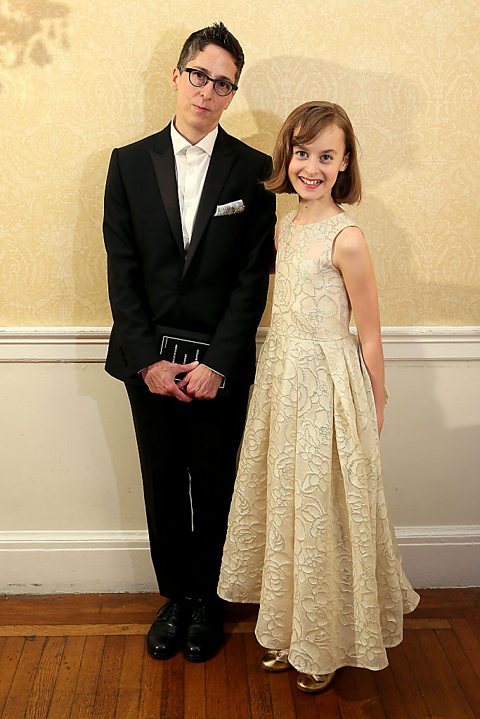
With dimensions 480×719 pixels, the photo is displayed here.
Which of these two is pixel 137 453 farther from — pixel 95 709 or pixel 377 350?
pixel 377 350

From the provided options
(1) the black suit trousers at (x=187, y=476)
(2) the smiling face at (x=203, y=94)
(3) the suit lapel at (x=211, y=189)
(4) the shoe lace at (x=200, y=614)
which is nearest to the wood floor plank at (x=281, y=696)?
(4) the shoe lace at (x=200, y=614)

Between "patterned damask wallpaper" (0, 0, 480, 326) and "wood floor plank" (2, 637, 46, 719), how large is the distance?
97 centimetres

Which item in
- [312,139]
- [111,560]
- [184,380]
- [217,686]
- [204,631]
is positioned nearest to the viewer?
[312,139]

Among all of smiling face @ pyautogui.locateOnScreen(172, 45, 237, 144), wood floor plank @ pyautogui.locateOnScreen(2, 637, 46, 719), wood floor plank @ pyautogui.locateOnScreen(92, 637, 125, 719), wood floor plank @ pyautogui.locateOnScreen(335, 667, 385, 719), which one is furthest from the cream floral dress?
wood floor plank @ pyautogui.locateOnScreen(2, 637, 46, 719)

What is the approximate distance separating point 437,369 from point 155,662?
4.06ft

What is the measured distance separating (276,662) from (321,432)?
75 centimetres

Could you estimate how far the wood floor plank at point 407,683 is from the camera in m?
2.14

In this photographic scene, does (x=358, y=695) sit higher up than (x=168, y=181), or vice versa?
(x=168, y=181)

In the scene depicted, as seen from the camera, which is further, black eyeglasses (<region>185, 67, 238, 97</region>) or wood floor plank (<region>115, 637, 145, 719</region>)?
wood floor plank (<region>115, 637, 145, 719</region>)

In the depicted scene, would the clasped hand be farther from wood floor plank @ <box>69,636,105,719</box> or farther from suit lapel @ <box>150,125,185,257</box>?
wood floor plank @ <box>69,636,105,719</box>

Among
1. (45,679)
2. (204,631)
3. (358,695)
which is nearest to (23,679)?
(45,679)

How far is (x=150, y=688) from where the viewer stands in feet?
7.21

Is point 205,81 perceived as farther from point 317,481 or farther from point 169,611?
point 169,611

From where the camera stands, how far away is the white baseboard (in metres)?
2.61
